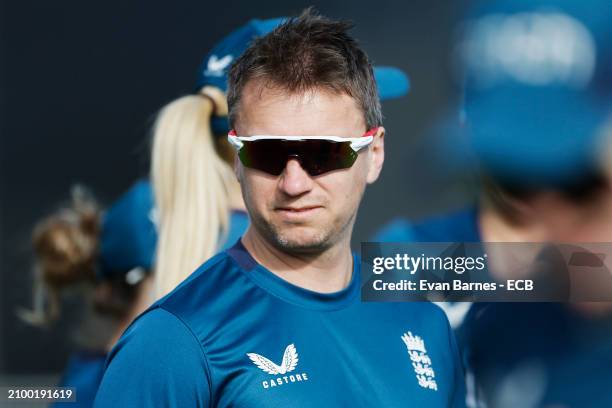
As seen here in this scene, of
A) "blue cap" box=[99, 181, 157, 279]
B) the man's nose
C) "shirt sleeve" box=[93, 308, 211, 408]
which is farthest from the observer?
"blue cap" box=[99, 181, 157, 279]

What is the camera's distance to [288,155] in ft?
4.71

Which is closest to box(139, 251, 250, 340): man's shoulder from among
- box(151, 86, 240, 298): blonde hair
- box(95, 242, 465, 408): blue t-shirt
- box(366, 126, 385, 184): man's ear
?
box(95, 242, 465, 408): blue t-shirt

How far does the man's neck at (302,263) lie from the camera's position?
4.84ft

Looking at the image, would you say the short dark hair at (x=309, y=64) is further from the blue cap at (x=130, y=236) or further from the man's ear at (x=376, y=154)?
the blue cap at (x=130, y=236)

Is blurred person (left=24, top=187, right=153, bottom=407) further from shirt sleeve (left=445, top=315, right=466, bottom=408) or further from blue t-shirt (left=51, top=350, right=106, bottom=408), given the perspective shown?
shirt sleeve (left=445, top=315, right=466, bottom=408)

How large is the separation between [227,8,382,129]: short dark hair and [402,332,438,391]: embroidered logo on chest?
0.36 meters

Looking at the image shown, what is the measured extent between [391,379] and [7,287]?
5.57 ft

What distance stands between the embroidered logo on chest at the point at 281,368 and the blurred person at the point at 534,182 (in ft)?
2.46

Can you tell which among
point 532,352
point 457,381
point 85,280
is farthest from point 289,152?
point 85,280

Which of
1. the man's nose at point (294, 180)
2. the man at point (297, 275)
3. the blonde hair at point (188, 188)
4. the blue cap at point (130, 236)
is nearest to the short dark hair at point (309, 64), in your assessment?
the man at point (297, 275)

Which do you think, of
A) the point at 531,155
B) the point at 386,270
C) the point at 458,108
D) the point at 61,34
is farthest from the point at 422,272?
the point at 61,34

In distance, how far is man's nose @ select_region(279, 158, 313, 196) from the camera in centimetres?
142

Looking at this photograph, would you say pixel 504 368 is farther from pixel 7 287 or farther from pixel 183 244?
pixel 7 287

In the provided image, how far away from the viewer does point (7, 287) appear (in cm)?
281
